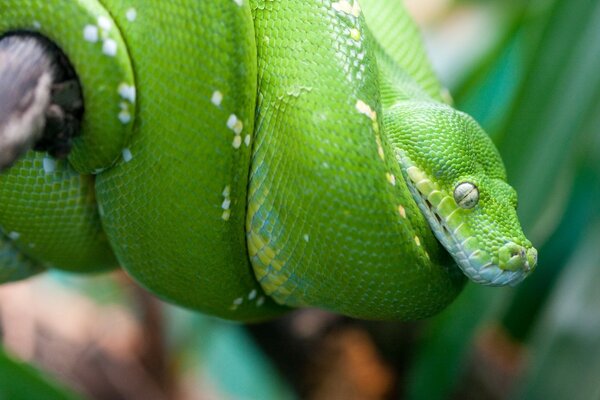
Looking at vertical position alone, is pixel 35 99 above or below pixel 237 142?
above

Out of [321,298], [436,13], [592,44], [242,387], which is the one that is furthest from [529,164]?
[242,387]

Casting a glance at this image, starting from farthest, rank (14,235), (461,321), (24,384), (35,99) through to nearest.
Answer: (461,321) < (24,384) < (14,235) < (35,99)

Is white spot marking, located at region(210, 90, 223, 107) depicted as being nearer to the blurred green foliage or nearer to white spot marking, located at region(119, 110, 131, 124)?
white spot marking, located at region(119, 110, 131, 124)

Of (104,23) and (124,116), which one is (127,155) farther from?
(104,23)

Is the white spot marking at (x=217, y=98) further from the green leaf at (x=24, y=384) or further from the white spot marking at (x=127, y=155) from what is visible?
the green leaf at (x=24, y=384)

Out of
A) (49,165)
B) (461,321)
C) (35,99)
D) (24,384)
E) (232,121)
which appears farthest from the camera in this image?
(461,321)

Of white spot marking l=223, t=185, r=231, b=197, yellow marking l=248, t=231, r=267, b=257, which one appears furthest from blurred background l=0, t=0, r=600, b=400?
white spot marking l=223, t=185, r=231, b=197

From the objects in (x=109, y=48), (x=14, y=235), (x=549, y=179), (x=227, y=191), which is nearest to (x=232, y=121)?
(x=227, y=191)
